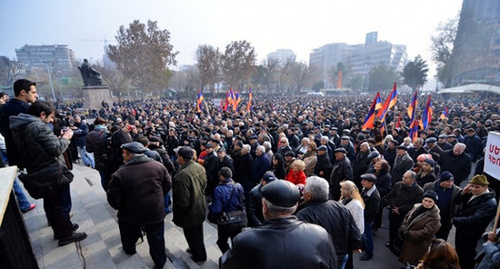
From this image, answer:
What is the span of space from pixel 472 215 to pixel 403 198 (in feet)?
3.04

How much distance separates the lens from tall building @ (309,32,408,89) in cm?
10912

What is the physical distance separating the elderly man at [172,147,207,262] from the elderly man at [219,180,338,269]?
73.6 inches

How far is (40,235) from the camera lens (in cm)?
366

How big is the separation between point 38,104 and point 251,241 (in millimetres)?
3250

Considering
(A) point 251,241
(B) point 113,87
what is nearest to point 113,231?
(A) point 251,241

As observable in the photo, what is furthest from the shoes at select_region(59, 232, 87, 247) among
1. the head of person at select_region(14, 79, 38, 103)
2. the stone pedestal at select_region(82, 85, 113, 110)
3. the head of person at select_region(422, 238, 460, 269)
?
the stone pedestal at select_region(82, 85, 113, 110)

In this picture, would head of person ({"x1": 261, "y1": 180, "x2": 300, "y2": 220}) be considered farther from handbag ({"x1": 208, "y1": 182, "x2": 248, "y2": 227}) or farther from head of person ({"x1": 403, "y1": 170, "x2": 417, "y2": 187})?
head of person ({"x1": 403, "y1": 170, "x2": 417, "y2": 187})

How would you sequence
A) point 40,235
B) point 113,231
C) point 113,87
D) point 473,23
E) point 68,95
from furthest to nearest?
point 68,95
point 473,23
point 113,87
point 113,231
point 40,235

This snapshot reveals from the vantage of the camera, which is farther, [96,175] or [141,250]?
[96,175]

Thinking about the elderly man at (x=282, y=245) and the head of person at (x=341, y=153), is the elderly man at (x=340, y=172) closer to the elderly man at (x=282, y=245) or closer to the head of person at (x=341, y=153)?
the head of person at (x=341, y=153)

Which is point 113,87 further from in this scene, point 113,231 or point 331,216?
point 331,216

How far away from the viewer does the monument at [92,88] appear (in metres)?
22.5

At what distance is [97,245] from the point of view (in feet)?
11.7

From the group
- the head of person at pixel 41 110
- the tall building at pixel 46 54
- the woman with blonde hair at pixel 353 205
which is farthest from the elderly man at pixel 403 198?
the tall building at pixel 46 54
